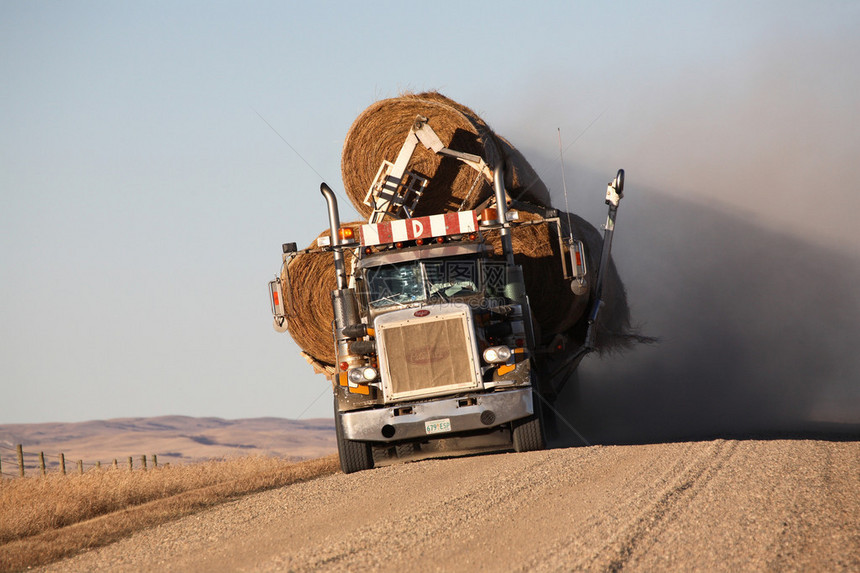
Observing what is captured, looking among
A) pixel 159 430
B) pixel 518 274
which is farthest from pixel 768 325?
pixel 159 430

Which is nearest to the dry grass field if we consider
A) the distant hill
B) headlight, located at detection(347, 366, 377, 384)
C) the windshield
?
headlight, located at detection(347, 366, 377, 384)

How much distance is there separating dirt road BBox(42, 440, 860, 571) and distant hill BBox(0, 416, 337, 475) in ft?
255

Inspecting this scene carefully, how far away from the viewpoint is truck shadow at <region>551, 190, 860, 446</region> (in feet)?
60.3

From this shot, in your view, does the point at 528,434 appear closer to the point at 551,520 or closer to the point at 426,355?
the point at 426,355

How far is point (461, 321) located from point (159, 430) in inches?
4645

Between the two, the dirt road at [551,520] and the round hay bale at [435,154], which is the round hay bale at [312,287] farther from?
the dirt road at [551,520]

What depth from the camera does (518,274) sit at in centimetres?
1267

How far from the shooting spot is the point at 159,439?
111000 millimetres

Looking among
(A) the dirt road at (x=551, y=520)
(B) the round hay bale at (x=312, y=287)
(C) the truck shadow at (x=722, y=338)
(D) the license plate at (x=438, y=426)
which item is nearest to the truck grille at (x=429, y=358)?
(D) the license plate at (x=438, y=426)

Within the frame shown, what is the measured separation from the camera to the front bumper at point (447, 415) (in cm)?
1142

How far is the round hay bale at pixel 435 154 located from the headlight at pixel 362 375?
3542mm

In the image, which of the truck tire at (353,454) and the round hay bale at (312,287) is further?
the round hay bale at (312,287)

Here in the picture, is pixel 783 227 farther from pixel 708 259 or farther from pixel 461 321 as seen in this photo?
pixel 461 321

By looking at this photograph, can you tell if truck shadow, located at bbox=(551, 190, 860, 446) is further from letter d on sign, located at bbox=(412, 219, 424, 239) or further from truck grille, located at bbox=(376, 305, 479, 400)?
truck grille, located at bbox=(376, 305, 479, 400)
